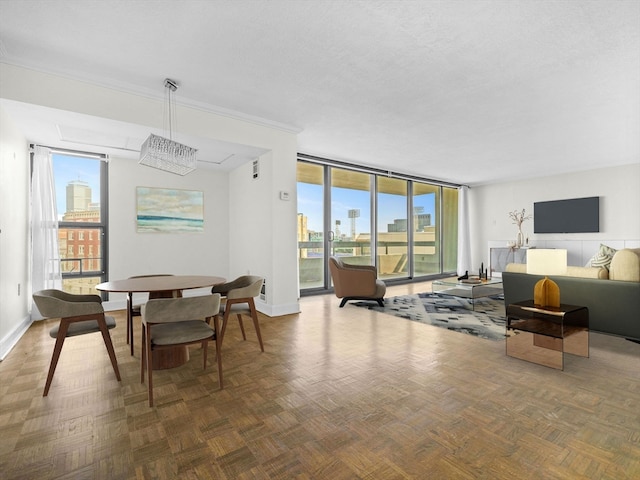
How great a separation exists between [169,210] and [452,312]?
4780mm

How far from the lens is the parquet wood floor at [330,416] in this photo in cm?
156

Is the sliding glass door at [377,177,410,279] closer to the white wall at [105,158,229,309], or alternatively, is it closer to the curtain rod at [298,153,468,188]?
the curtain rod at [298,153,468,188]

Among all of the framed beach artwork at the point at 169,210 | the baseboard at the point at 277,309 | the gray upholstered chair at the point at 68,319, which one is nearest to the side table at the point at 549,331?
the baseboard at the point at 277,309

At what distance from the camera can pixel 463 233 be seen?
9.25 m

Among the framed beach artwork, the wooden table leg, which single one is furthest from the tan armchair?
the wooden table leg

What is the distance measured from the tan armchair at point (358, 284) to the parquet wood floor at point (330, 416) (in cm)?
195

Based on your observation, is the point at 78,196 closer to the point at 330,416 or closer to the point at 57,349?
the point at 57,349

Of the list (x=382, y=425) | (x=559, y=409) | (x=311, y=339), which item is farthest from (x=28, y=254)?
(x=559, y=409)

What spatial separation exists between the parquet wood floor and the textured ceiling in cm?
269

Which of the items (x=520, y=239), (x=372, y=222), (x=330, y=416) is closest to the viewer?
(x=330, y=416)

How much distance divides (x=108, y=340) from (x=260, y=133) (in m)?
3.05

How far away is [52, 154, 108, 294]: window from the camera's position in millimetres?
4707

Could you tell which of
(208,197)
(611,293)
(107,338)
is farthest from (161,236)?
(611,293)

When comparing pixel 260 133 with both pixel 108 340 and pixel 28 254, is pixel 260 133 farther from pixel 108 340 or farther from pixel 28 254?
pixel 28 254
